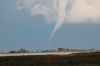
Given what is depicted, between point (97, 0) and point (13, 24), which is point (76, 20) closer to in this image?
point (97, 0)

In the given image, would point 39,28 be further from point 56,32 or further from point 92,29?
point 92,29

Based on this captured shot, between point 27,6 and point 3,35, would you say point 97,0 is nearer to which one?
point 27,6

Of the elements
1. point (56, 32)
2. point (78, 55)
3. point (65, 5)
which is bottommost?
point (78, 55)

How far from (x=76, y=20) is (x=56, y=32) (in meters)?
0.11

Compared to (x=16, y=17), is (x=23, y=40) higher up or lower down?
lower down

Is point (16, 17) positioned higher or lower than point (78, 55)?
higher

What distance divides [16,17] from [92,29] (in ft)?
1.18

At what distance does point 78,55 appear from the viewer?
35.2 inches

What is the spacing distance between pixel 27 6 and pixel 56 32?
0.18 meters

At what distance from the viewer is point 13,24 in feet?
3.03

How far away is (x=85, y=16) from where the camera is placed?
937mm

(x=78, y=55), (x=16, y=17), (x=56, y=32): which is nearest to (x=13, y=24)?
(x=16, y=17)

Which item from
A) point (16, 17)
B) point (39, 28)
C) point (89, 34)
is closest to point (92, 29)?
point (89, 34)

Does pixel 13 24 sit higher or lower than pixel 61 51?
higher
